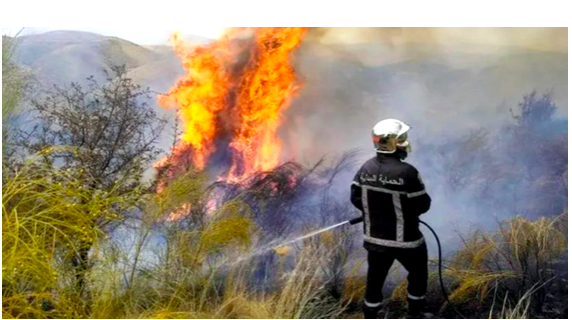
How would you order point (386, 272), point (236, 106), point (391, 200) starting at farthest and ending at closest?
point (236, 106)
point (386, 272)
point (391, 200)

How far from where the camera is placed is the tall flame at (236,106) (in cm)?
418

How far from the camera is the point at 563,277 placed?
4.23 metres

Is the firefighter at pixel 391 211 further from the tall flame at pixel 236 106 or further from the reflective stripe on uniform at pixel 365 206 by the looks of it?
the tall flame at pixel 236 106

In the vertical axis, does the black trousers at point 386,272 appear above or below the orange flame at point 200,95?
below

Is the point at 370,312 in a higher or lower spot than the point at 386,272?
lower

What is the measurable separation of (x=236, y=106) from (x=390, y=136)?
2.97 ft

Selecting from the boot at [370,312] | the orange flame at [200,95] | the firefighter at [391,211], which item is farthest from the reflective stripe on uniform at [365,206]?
the orange flame at [200,95]

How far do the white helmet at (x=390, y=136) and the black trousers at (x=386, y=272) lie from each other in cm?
56

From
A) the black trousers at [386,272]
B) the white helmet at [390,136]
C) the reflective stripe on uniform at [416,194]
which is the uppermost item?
the white helmet at [390,136]

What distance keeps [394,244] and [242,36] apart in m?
1.47

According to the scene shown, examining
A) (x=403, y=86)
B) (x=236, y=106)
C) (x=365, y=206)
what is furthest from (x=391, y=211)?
(x=236, y=106)

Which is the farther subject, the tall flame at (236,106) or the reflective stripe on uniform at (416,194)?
the tall flame at (236,106)

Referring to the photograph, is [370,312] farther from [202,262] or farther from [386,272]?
[202,262]

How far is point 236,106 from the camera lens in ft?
13.8
